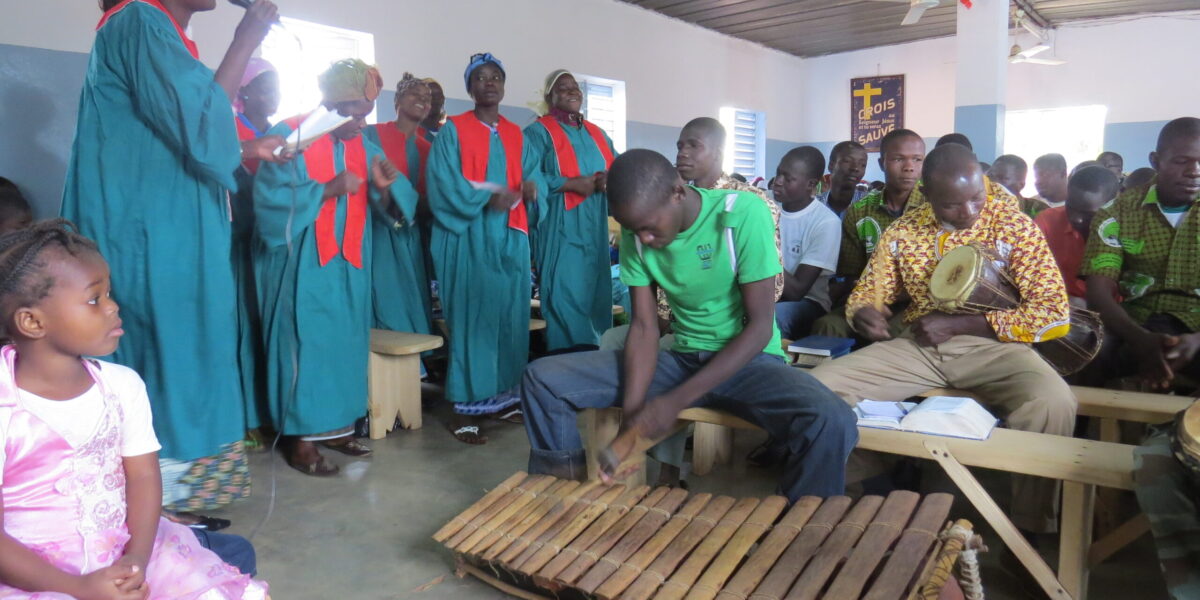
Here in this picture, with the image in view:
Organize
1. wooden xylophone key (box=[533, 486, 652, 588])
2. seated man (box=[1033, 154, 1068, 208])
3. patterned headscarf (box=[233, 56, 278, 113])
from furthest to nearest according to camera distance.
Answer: seated man (box=[1033, 154, 1068, 208]) < patterned headscarf (box=[233, 56, 278, 113]) < wooden xylophone key (box=[533, 486, 652, 588])

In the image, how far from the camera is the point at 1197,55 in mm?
9711

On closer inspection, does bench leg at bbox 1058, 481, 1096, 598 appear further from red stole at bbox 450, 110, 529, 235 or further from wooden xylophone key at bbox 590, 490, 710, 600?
red stole at bbox 450, 110, 529, 235

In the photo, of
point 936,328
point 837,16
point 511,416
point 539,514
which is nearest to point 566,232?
point 511,416

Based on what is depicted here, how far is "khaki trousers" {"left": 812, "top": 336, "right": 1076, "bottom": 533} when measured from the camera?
2416 millimetres

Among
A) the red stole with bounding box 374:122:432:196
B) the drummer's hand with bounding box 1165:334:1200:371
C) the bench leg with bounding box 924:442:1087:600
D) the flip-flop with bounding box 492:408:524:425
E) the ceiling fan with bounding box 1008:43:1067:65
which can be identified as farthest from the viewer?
the ceiling fan with bounding box 1008:43:1067:65

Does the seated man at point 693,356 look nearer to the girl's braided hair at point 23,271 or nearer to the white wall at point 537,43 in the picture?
the girl's braided hair at point 23,271

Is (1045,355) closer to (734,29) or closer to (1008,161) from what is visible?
(1008,161)

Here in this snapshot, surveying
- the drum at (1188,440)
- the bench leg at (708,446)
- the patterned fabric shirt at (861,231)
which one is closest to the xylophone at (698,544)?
the drum at (1188,440)

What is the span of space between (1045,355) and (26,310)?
9.57 ft

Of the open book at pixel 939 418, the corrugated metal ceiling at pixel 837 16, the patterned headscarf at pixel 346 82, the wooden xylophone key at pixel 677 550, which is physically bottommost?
the wooden xylophone key at pixel 677 550

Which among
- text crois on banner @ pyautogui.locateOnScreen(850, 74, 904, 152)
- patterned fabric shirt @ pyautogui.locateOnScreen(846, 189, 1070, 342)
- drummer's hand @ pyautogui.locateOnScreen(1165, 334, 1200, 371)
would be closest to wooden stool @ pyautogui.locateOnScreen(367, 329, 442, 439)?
patterned fabric shirt @ pyautogui.locateOnScreen(846, 189, 1070, 342)

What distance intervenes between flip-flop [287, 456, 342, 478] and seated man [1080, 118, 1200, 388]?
10.1 feet

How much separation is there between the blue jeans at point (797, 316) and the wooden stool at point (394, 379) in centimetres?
163

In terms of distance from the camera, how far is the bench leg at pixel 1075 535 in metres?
2.01
